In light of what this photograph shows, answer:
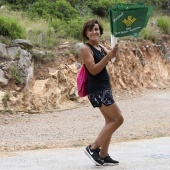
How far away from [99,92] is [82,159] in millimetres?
1222

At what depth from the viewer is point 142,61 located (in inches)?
883

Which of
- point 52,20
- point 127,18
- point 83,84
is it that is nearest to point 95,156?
point 83,84

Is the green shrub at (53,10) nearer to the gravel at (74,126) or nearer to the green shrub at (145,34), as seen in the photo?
the green shrub at (145,34)

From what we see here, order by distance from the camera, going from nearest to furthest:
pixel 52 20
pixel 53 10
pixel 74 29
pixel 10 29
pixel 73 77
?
pixel 10 29
pixel 73 77
pixel 74 29
pixel 52 20
pixel 53 10

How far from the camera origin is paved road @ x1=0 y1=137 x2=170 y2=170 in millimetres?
6023

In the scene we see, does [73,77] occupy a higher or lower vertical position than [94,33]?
lower

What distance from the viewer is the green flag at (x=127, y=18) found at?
19.1 ft

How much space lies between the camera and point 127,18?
5871mm

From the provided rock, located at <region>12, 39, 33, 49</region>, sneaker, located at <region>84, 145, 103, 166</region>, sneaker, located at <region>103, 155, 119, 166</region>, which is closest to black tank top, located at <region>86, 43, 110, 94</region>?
sneaker, located at <region>84, 145, 103, 166</region>

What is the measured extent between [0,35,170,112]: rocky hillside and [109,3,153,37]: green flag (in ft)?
26.5

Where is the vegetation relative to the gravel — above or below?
above

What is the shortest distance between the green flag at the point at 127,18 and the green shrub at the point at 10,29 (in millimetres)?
10429

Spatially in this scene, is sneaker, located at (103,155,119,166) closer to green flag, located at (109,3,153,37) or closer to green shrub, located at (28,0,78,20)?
green flag, located at (109,3,153,37)

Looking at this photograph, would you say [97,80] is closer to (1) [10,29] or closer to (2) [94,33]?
(2) [94,33]
